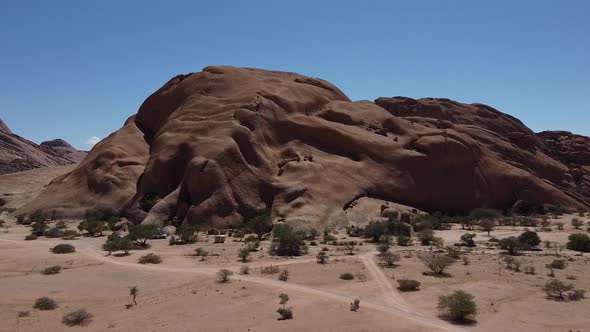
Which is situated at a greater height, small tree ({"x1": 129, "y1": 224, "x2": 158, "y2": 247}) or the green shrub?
small tree ({"x1": 129, "y1": 224, "x2": 158, "y2": 247})

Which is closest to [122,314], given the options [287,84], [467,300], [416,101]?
[467,300]

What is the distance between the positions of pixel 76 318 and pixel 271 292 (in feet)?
23.3

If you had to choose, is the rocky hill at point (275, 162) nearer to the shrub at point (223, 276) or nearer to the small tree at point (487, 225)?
the small tree at point (487, 225)

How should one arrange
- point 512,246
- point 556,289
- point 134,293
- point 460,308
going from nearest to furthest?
point 460,308 < point 134,293 < point 556,289 < point 512,246

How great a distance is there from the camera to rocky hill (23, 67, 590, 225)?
141ft

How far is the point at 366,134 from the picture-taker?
52.8 meters

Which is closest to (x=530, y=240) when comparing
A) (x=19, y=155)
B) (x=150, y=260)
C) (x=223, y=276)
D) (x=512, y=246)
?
(x=512, y=246)

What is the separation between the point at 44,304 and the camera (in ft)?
55.9

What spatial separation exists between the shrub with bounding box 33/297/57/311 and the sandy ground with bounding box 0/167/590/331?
0.27 m

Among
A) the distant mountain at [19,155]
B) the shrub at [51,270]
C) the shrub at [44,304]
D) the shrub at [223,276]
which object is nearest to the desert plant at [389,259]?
the shrub at [223,276]

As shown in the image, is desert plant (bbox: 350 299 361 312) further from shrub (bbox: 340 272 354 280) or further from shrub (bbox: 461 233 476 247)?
shrub (bbox: 461 233 476 247)

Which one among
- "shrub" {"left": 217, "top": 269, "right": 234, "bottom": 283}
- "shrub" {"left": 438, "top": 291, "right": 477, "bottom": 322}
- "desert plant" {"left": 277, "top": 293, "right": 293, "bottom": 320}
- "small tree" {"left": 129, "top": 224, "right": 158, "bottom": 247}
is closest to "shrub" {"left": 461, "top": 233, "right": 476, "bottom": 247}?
"shrub" {"left": 438, "top": 291, "right": 477, "bottom": 322}

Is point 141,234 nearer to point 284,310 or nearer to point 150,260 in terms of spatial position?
point 150,260

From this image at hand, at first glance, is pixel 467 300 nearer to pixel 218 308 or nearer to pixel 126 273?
pixel 218 308
